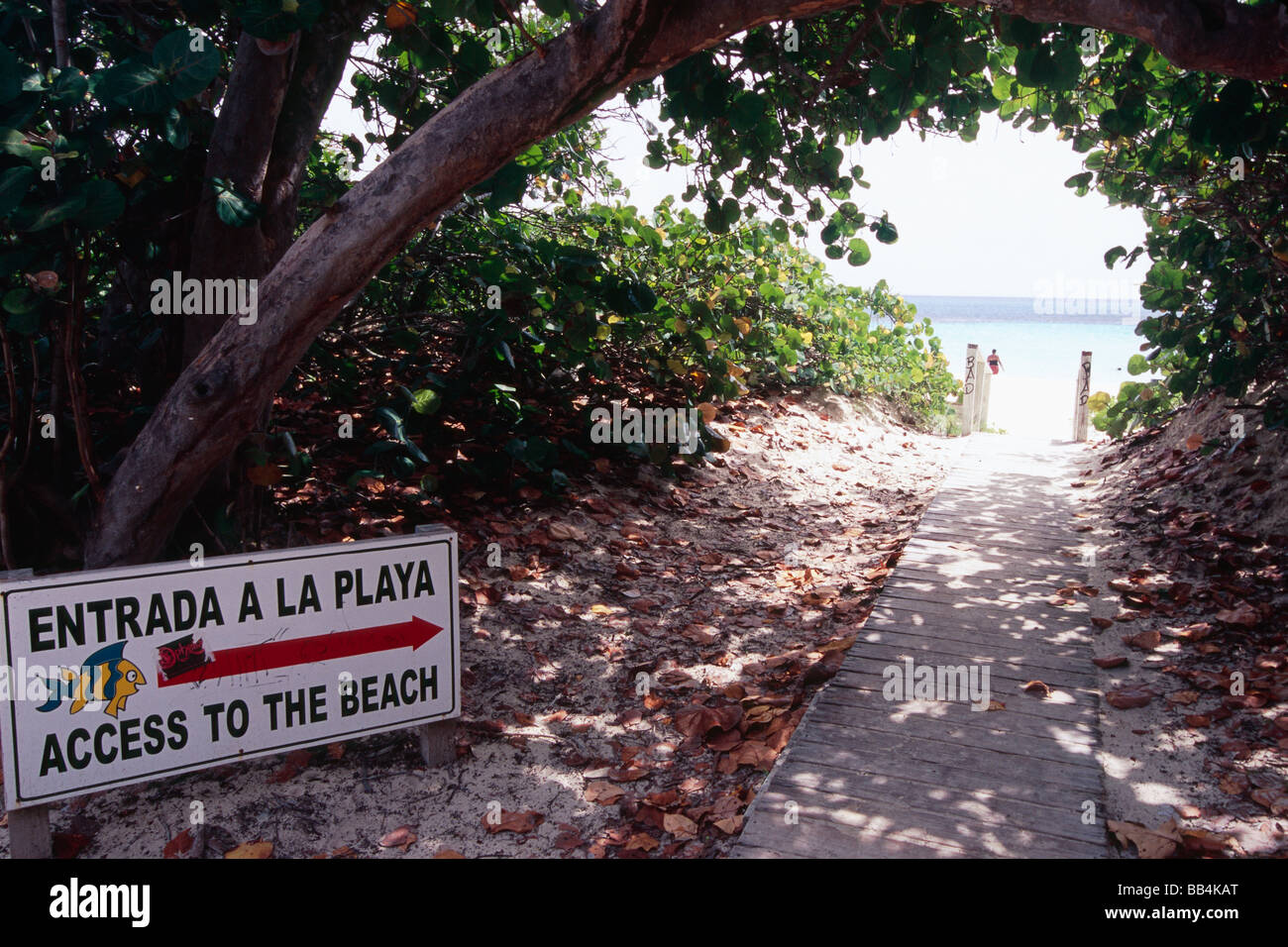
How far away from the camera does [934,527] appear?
21.5 ft

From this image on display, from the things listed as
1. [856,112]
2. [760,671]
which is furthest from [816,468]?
[760,671]

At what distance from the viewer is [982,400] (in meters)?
13.2

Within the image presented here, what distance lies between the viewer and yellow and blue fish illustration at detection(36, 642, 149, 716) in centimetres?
285

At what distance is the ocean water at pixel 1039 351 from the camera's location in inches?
835

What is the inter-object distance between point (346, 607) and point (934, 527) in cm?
460

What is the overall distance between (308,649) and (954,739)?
2468mm

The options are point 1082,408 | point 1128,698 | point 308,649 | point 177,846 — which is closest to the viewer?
point 177,846

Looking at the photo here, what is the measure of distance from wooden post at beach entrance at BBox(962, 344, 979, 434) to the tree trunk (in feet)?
31.6

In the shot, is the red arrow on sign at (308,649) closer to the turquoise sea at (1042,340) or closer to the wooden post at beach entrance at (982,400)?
the wooden post at beach entrance at (982,400)

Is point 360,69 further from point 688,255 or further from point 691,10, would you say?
point 688,255

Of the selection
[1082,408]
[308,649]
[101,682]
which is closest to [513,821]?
[308,649]

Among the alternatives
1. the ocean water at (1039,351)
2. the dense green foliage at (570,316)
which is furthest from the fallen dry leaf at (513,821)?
the ocean water at (1039,351)

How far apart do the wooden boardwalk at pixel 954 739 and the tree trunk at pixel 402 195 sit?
7.98 feet

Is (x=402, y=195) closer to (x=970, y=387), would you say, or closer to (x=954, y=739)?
(x=954, y=739)
